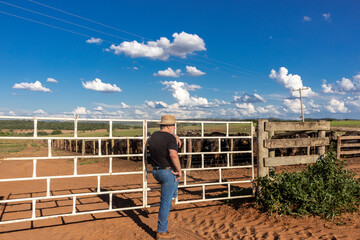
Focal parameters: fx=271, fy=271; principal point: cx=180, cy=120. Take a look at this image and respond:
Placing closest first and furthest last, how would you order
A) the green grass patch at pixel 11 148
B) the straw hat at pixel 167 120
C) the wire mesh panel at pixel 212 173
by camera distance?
the straw hat at pixel 167 120
the wire mesh panel at pixel 212 173
the green grass patch at pixel 11 148

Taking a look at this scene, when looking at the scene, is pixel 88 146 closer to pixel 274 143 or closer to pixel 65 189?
pixel 65 189

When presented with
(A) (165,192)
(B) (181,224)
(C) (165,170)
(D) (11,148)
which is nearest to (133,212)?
(B) (181,224)

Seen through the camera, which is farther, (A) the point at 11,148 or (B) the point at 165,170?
(A) the point at 11,148

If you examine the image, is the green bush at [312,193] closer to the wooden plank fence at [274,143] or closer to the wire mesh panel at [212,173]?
the wooden plank fence at [274,143]

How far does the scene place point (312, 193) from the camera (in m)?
5.38

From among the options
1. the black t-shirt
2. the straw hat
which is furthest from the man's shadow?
the straw hat

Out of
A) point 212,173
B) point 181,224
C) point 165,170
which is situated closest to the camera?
point 165,170

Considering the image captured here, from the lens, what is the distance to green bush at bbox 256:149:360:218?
525 centimetres

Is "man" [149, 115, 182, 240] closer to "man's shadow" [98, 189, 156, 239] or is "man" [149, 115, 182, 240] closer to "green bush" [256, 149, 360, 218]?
"man's shadow" [98, 189, 156, 239]

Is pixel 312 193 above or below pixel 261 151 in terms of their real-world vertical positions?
below

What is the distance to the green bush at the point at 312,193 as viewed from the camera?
5254 mm

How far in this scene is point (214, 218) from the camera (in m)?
5.52

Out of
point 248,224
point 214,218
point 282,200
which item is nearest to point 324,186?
point 282,200

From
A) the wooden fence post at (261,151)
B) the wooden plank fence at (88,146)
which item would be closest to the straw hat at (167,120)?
the wooden fence post at (261,151)
